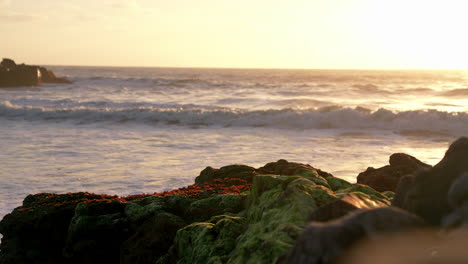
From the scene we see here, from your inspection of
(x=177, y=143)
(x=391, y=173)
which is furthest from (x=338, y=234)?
(x=177, y=143)

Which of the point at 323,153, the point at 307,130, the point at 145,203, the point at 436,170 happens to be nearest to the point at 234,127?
the point at 307,130

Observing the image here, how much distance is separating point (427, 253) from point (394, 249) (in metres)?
0.24

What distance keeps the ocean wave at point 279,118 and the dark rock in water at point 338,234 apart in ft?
75.9

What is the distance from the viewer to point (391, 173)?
820 centimetres

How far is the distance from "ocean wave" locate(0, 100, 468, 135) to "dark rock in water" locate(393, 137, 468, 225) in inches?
859

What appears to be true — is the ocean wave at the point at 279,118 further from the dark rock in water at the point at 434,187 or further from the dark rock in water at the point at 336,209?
the dark rock in water at the point at 336,209

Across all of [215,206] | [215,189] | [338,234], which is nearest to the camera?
[338,234]

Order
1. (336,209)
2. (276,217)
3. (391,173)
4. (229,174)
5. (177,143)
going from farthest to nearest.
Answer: (177,143), (229,174), (391,173), (276,217), (336,209)

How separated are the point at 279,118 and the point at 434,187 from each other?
23964 mm

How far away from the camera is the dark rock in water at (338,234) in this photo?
2.53m

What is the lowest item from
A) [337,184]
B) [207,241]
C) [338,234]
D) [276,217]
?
[207,241]

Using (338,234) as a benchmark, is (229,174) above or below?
below

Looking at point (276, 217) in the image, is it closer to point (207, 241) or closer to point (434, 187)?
point (207, 241)

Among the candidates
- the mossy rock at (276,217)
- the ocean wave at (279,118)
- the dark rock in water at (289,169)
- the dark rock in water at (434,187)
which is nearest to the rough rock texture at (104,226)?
the dark rock in water at (289,169)
